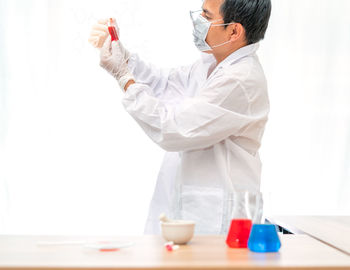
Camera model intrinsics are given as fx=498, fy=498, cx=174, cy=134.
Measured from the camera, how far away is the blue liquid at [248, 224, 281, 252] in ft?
4.65

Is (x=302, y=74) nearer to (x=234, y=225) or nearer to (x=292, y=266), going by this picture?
(x=234, y=225)

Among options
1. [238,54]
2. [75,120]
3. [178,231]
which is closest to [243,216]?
[178,231]

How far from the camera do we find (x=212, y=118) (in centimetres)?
182

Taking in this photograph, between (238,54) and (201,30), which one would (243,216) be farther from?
(201,30)

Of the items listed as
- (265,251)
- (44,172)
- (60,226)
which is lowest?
(60,226)

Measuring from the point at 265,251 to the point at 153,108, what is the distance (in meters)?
0.71

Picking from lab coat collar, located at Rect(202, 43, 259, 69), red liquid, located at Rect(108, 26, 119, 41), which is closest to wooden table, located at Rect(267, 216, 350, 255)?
lab coat collar, located at Rect(202, 43, 259, 69)

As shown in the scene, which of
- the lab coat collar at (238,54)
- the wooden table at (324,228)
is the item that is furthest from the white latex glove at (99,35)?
the wooden table at (324,228)

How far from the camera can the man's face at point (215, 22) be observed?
2.02 meters

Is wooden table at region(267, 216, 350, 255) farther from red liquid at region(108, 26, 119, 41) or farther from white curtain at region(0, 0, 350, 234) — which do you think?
red liquid at region(108, 26, 119, 41)

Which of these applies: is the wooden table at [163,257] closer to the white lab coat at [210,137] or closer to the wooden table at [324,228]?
A: the wooden table at [324,228]

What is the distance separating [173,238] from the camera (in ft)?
4.81

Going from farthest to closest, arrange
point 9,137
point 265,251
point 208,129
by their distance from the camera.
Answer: point 9,137, point 208,129, point 265,251

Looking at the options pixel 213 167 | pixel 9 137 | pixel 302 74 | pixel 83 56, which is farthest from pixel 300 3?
pixel 9 137
